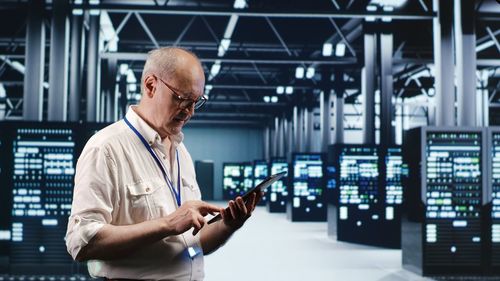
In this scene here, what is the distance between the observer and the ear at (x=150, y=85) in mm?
2427

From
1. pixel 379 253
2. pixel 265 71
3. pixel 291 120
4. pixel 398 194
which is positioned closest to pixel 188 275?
pixel 379 253

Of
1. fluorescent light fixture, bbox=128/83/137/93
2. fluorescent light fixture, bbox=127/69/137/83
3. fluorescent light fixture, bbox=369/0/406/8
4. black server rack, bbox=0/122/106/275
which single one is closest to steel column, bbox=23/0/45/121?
black server rack, bbox=0/122/106/275

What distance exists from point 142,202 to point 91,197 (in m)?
0.20

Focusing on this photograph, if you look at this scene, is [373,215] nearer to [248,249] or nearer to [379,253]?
[379,253]

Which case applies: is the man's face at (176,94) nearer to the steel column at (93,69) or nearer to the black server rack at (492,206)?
the black server rack at (492,206)

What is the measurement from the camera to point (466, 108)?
10.6 metres

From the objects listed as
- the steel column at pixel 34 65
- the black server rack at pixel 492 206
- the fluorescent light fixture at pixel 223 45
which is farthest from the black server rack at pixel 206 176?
the black server rack at pixel 492 206

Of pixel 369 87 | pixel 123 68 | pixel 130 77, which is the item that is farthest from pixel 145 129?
pixel 130 77

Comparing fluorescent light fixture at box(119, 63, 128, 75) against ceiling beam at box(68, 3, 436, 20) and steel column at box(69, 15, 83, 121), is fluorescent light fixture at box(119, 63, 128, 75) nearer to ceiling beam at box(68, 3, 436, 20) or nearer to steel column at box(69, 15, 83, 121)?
steel column at box(69, 15, 83, 121)

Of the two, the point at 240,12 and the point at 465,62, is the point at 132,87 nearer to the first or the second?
the point at 240,12

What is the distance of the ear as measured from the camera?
243 centimetres

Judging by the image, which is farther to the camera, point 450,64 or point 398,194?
point 398,194

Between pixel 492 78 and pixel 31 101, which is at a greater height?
pixel 492 78

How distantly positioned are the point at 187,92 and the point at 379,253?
1129cm
